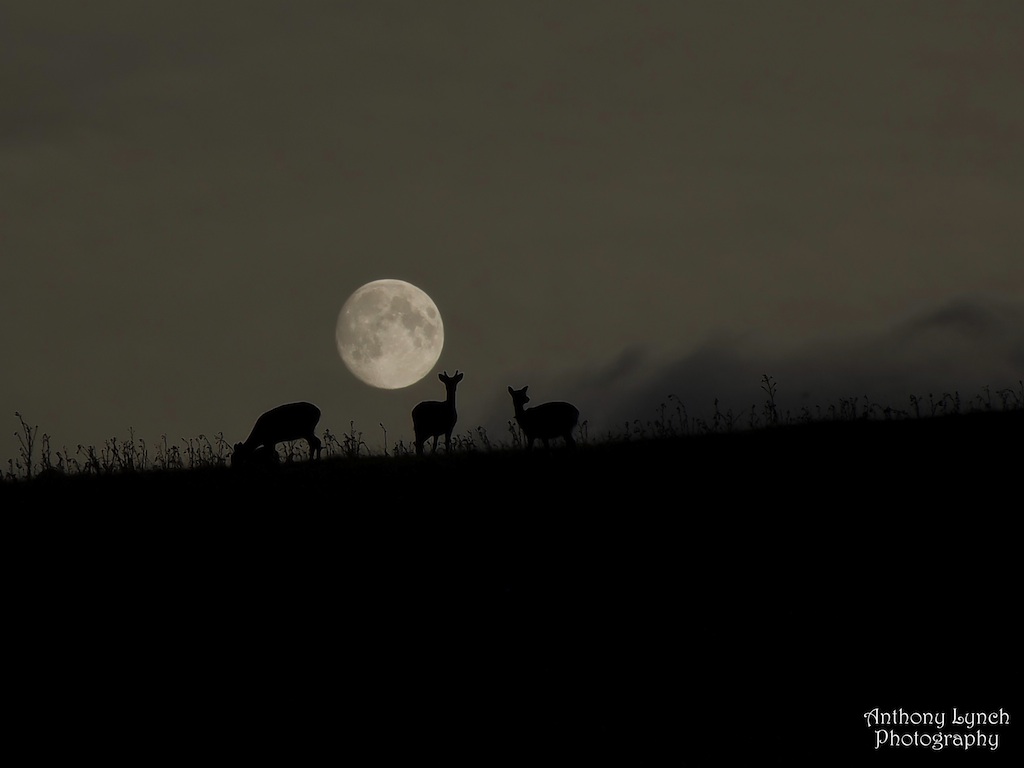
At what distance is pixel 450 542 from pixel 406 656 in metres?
3.50

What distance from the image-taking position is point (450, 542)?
17.9m

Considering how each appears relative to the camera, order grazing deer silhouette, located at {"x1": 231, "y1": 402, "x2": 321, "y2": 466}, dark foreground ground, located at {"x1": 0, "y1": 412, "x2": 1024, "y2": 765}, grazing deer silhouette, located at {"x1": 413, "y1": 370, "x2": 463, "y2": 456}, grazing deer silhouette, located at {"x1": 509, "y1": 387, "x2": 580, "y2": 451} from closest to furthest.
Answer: dark foreground ground, located at {"x1": 0, "y1": 412, "x2": 1024, "y2": 765} → grazing deer silhouette, located at {"x1": 509, "y1": 387, "x2": 580, "y2": 451} → grazing deer silhouette, located at {"x1": 413, "y1": 370, "x2": 463, "y2": 456} → grazing deer silhouette, located at {"x1": 231, "y1": 402, "x2": 321, "y2": 466}

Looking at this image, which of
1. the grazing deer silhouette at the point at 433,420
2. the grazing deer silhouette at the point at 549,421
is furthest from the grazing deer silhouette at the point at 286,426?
the grazing deer silhouette at the point at 549,421

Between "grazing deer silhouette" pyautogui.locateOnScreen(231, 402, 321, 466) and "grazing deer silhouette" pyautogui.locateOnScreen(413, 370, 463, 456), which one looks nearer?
"grazing deer silhouette" pyautogui.locateOnScreen(413, 370, 463, 456)

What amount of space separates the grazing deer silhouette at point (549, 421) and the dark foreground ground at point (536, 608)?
128 inches

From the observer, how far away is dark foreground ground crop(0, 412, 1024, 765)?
1288 cm

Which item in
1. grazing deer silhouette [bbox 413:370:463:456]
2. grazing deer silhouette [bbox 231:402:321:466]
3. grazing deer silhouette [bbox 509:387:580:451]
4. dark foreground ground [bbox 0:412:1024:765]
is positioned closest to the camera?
dark foreground ground [bbox 0:412:1024:765]

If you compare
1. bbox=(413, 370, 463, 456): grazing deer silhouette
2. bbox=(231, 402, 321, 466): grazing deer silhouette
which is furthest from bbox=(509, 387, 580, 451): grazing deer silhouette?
bbox=(231, 402, 321, 466): grazing deer silhouette

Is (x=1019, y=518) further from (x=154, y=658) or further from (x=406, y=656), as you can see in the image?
(x=154, y=658)

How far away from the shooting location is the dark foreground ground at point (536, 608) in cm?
1288

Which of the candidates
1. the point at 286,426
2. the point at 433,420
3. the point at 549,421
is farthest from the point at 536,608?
the point at 286,426

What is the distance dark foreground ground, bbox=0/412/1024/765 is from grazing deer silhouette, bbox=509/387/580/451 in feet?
10.6

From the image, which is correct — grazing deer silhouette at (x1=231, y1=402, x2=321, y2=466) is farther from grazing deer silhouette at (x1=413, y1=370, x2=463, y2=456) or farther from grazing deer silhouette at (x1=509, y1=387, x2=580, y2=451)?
grazing deer silhouette at (x1=509, y1=387, x2=580, y2=451)

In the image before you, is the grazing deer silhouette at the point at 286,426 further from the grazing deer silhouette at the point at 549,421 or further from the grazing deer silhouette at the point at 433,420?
the grazing deer silhouette at the point at 549,421
